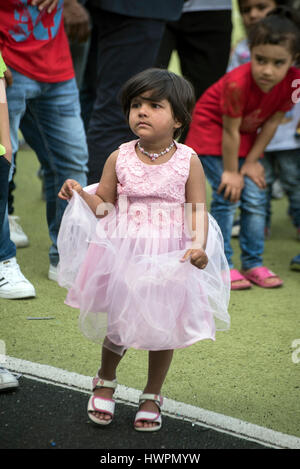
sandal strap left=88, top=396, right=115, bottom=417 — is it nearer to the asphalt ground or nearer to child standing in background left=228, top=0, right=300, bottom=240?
the asphalt ground

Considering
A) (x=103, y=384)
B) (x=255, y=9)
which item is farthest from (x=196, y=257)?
(x=255, y=9)

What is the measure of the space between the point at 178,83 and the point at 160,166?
0.28 m

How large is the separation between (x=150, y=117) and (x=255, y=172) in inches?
74.1

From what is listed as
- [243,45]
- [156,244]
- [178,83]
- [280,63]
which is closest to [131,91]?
[178,83]

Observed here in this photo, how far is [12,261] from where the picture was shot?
12.1 ft

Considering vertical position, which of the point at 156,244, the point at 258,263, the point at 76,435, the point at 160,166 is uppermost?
the point at 160,166

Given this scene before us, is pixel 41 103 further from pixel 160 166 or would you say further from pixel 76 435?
pixel 76 435

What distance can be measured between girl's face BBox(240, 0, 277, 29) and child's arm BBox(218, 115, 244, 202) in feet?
3.78

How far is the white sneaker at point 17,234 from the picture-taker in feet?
14.9

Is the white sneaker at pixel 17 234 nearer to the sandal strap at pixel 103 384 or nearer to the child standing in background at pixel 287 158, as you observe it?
the child standing in background at pixel 287 158

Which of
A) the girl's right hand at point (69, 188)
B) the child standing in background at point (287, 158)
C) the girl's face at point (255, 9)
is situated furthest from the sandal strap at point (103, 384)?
the girl's face at point (255, 9)

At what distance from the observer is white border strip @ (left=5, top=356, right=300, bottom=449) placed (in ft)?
7.95

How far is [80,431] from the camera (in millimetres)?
2387
